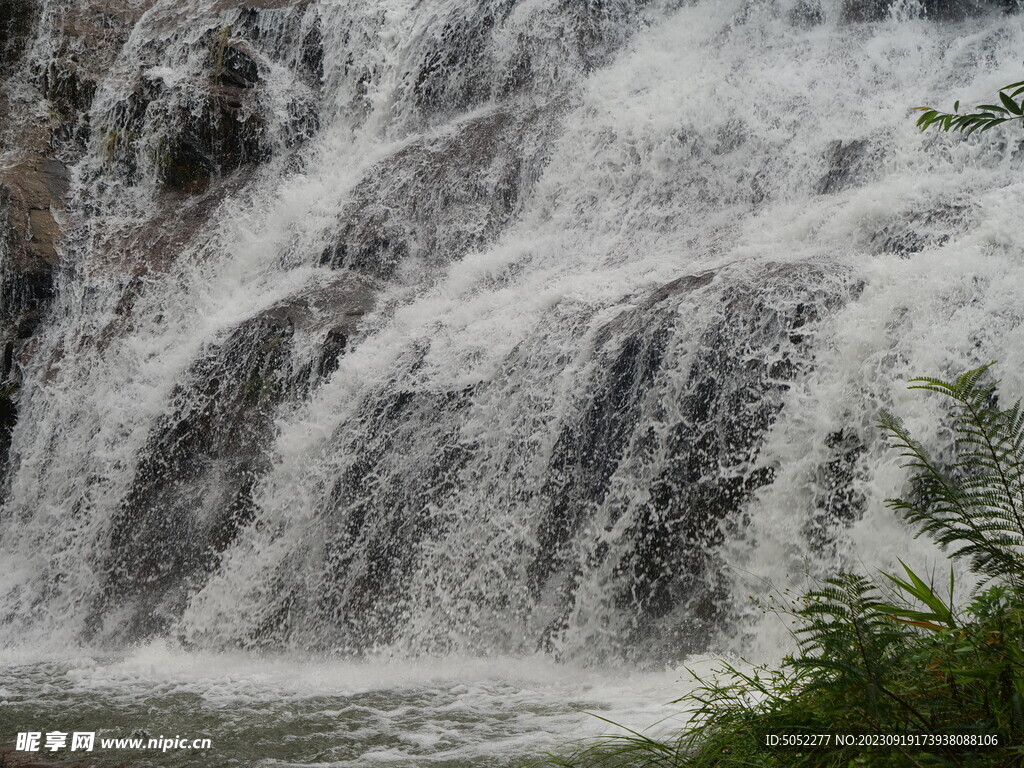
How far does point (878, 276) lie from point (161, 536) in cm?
687

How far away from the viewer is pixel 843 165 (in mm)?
9320

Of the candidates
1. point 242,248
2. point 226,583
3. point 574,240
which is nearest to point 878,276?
point 574,240

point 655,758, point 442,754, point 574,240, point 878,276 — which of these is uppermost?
point 574,240

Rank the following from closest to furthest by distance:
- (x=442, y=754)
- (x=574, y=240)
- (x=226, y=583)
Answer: (x=442, y=754) → (x=226, y=583) → (x=574, y=240)

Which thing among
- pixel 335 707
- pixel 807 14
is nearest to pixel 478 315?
pixel 335 707

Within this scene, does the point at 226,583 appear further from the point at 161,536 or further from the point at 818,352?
the point at 818,352

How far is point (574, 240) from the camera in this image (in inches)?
406

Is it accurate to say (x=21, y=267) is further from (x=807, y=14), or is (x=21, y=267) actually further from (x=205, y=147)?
(x=807, y=14)

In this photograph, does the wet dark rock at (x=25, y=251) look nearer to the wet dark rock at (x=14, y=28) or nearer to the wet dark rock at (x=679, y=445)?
the wet dark rock at (x=14, y=28)

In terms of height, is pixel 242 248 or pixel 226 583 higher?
pixel 242 248

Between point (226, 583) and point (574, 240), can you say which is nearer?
point (226, 583)

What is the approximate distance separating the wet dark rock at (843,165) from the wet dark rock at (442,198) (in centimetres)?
345

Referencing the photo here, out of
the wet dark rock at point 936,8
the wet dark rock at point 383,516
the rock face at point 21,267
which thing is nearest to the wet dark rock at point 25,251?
the rock face at point 21,267

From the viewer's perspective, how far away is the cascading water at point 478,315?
6.62 meters
